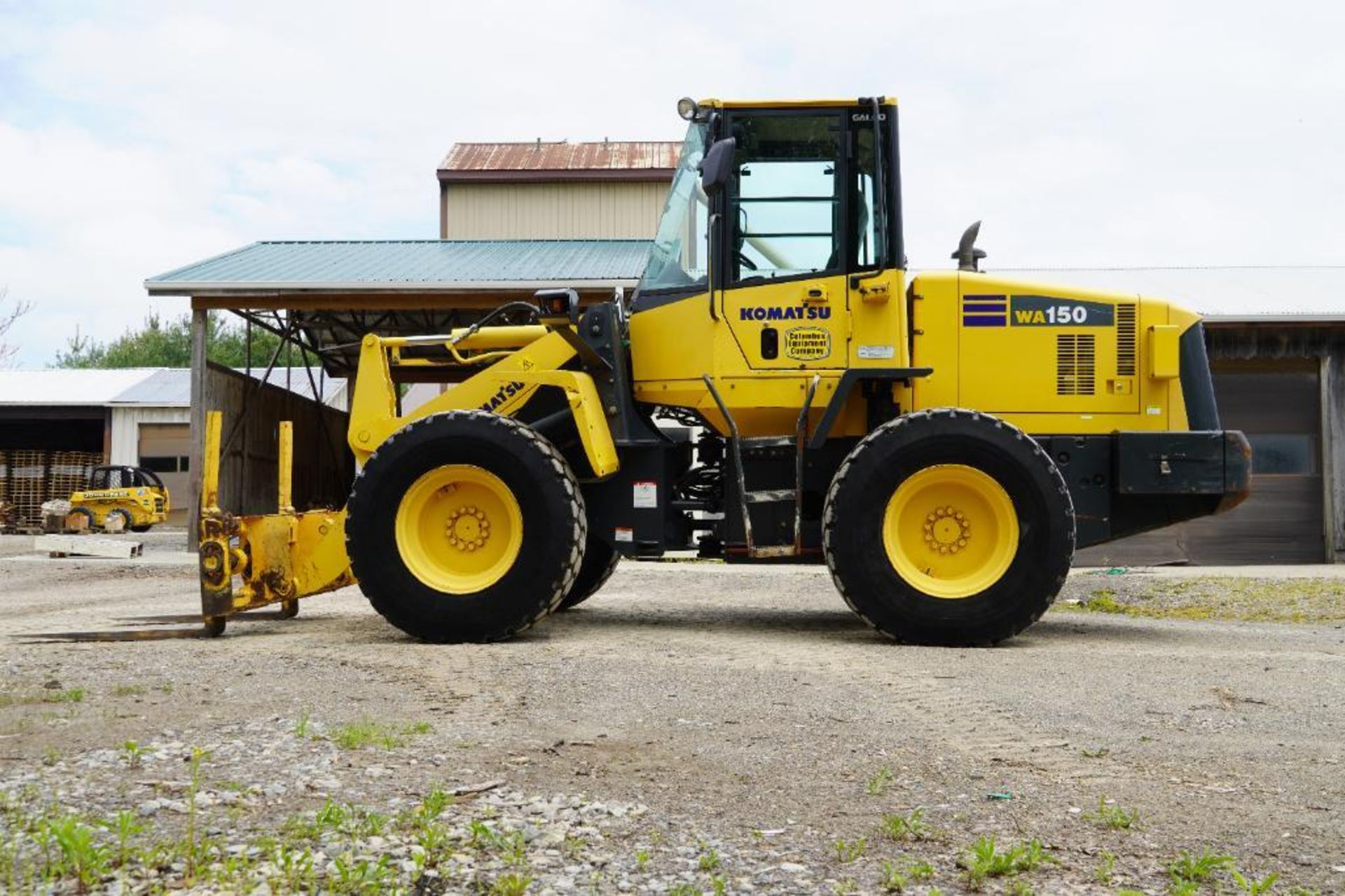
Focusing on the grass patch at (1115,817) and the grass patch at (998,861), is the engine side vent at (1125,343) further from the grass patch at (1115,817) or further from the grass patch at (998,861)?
the grass patch at (998,861)

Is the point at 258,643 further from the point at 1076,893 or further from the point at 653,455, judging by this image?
the point at 1076,893

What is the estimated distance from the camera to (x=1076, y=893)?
3.37 meters

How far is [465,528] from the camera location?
8453 millimetres

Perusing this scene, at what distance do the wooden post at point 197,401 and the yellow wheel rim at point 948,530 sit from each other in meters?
13.8

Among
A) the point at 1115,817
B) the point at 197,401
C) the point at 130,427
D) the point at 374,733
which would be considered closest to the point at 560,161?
the point at 197,401

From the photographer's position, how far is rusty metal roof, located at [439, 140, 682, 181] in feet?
99.1

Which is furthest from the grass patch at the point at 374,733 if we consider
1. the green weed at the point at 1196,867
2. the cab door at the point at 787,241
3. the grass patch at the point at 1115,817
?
the cab door at the point at 787,241

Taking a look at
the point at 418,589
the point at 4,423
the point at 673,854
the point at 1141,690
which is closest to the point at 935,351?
the point at 1141,690

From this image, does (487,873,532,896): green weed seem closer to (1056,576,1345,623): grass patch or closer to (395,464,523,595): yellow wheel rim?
(395,464,523,595): yellow wheel rim

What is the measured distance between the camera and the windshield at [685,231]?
8.70 metres

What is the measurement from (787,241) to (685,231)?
71cm

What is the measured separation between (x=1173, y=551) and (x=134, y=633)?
51.1 feet

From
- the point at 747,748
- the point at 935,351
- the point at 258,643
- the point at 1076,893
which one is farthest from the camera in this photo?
the point at 935,351

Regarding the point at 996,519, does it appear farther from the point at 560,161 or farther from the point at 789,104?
the point at 560,161
